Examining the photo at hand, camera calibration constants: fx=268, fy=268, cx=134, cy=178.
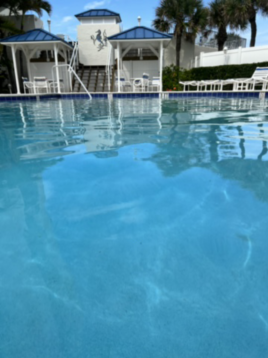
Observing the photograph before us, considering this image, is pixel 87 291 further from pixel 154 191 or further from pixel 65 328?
pixel 154 191

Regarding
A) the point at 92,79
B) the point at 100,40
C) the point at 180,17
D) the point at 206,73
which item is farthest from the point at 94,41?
the point at 206,73

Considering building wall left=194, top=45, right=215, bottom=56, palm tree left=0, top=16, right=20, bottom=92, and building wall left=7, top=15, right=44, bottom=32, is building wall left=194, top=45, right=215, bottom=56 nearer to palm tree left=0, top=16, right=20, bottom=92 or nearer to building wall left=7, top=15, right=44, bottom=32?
building wall left=7, top=15, right=44, bottom=32

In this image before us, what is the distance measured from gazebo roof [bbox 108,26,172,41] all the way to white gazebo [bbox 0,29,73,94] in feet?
10.0

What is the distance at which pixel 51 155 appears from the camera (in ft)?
10.5

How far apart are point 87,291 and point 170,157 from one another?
6.83 ft

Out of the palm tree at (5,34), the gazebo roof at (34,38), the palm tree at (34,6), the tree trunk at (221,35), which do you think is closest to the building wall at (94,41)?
the palm tree at (34,6)

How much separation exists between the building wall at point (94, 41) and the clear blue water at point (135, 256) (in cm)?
1839

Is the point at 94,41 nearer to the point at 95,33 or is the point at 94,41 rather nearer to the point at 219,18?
the point at 95,33

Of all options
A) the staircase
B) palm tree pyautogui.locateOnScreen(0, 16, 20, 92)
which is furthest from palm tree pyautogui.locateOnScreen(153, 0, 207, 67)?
palm tree pyautogui.locateOnScreen(0, 16, 20, 92)

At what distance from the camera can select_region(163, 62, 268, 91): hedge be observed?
17109 mm

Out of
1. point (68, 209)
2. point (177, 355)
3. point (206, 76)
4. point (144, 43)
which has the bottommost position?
point (177, 355)

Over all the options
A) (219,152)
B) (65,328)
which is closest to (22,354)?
(65,328)

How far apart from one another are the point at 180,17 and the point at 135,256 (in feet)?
70.3

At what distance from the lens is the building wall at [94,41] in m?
18.6
